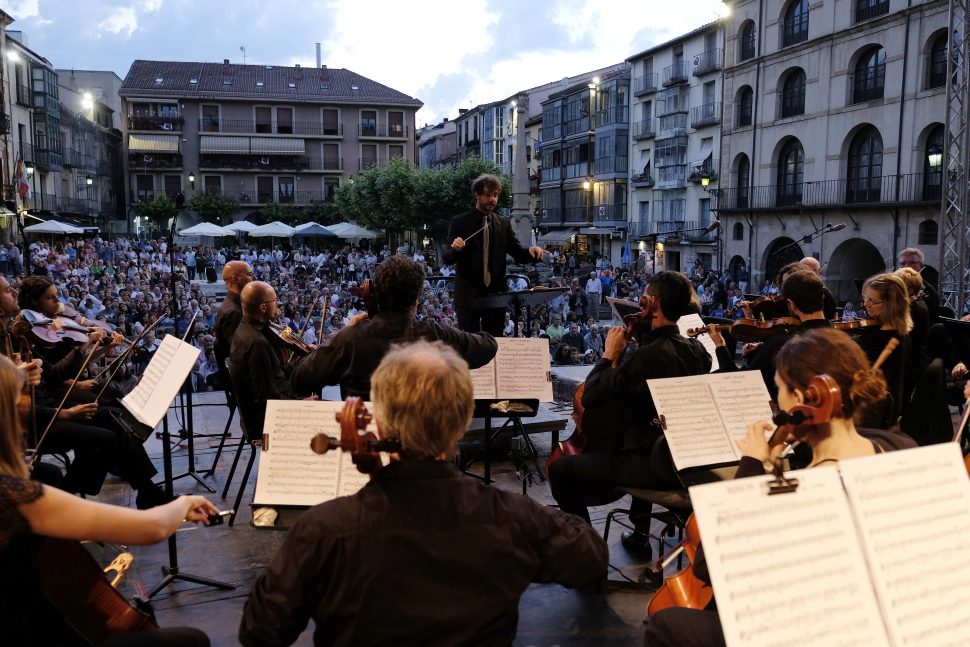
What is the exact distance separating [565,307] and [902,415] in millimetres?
13776

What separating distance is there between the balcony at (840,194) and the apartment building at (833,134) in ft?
0.11

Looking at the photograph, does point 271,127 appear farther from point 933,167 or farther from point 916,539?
point 916,539

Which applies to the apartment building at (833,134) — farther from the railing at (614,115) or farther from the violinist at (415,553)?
the violinist at (415,553)

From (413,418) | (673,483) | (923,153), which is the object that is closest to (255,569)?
(673,483)

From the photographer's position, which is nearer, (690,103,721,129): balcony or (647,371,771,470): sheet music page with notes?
(647,371,771,470): sheet music page with notes

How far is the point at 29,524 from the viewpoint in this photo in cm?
192

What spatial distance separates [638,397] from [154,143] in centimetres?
4961

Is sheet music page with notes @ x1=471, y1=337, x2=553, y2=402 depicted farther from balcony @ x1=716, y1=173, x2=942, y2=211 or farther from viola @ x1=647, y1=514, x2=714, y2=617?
balcony @ x1=716, y1=173, x2=942, y2=211

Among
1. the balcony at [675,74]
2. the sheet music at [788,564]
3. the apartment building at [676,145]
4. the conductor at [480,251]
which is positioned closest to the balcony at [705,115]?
the apartment building at [676,145]

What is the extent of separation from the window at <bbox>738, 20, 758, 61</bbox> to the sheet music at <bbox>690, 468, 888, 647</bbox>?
27780 millimetres

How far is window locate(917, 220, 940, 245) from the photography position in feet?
68.0

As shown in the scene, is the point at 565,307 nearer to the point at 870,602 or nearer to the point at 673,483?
the point at 673,483

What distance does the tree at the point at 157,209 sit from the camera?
44247 mm

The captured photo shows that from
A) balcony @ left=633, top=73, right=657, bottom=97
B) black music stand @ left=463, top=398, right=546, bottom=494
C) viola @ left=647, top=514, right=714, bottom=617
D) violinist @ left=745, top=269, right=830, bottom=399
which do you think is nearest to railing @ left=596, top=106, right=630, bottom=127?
balcony @ left=633, top=73, right=657, bottom=97
